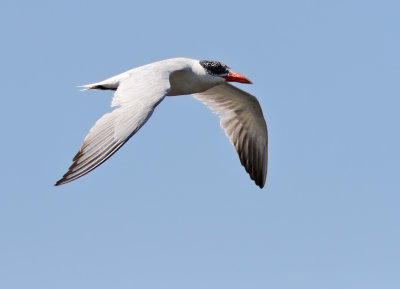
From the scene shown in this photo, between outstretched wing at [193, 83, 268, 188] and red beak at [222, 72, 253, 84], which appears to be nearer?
red beak at [222, 72, 253, 84]

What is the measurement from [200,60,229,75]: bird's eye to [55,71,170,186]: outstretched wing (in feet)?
7.34

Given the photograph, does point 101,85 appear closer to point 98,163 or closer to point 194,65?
point 194,65

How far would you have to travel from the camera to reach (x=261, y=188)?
17.0m

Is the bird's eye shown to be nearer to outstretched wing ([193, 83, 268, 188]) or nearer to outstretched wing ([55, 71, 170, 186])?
outstretched wing ([193, 83, 268, 188])

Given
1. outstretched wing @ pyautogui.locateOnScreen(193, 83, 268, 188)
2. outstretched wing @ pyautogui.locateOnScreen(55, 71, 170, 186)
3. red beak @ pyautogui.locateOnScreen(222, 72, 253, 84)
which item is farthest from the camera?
outstretched wing @ pyautogui.locateOnScreen(193, 83, 268, 188)

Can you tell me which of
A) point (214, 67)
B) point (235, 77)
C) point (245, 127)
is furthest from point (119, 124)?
point (245, 127)

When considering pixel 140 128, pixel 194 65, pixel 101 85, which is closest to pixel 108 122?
pixel 140 128

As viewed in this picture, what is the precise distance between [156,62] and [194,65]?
826 mm

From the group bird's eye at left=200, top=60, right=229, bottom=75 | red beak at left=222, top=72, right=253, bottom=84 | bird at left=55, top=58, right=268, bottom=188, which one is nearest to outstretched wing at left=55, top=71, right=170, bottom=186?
Answer: bird at left=55, top=58, right=268, bottom=188

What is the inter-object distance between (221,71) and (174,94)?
108 cm

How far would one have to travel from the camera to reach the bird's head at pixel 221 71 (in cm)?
1495

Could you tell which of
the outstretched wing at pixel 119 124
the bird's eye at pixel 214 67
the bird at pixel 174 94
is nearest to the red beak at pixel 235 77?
the bird at pixel 174 94

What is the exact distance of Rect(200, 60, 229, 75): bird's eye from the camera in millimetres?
14938

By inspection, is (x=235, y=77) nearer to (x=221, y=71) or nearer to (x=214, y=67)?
(x=221, y=71)
